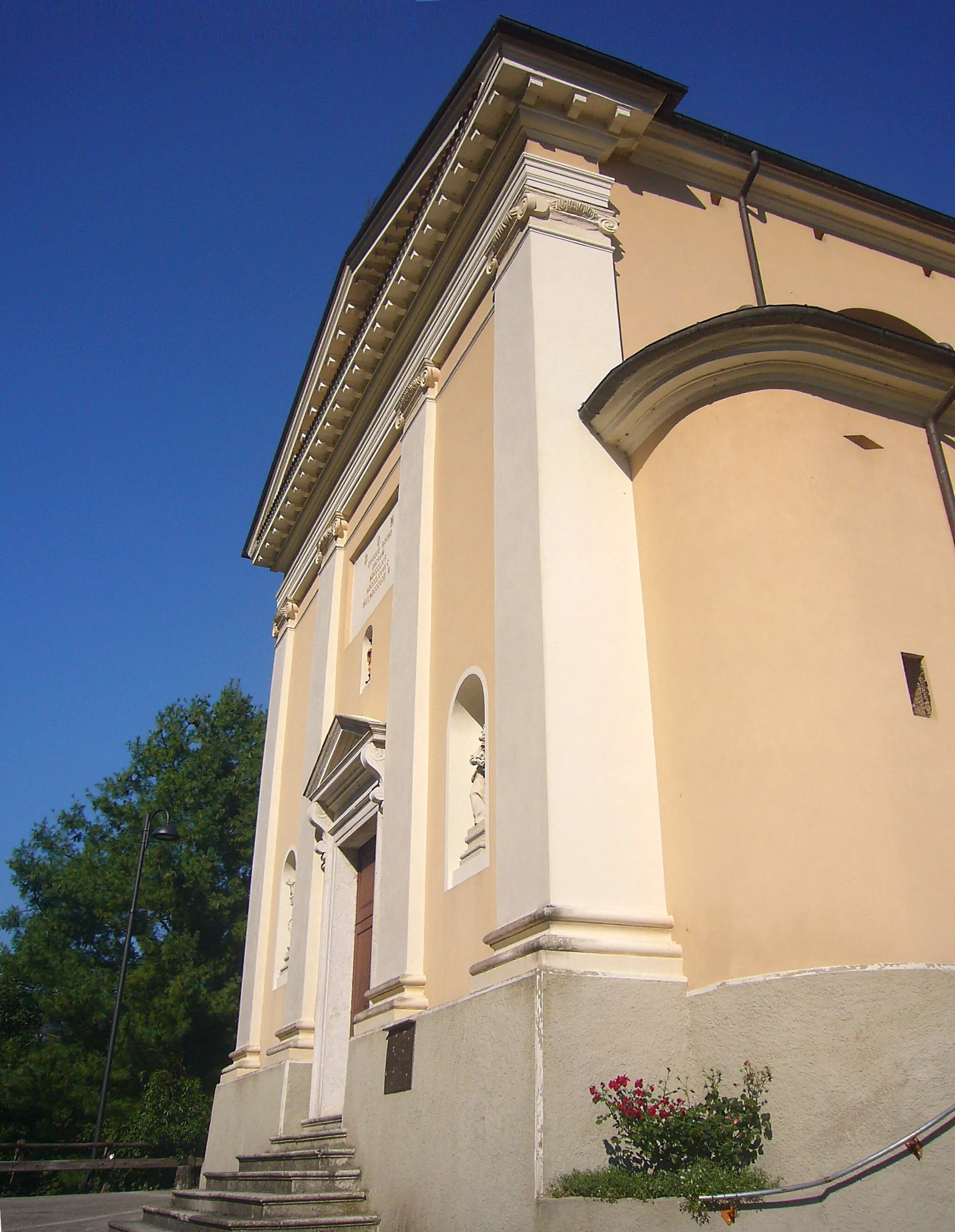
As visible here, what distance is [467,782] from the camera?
8.47 metres

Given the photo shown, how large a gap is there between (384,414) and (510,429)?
473 centimetres

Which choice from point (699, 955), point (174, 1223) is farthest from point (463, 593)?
point (174, 1223)

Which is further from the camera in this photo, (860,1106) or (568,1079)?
(568,1079)

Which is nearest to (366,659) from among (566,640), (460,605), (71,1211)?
(460,605)

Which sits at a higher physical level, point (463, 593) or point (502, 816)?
point (463, 593)

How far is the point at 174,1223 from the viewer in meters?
8.01

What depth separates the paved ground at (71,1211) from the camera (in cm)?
991

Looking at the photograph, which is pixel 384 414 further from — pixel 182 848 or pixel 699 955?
pixel 182 848

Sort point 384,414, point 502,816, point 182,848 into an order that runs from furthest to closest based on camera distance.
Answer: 1. point 182,848
2. point 384,414
3. point 502,816

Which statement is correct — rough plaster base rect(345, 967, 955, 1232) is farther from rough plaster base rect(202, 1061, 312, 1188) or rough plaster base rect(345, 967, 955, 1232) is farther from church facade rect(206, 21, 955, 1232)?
rough plaster base rect(202, 1061, 312, 1188)

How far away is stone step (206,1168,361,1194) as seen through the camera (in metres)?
7.68

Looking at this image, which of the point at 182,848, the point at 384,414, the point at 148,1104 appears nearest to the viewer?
the point at 384,414

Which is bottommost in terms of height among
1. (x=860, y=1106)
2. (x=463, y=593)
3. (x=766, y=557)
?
(x=860, y=1106)

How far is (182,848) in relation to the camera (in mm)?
27922
